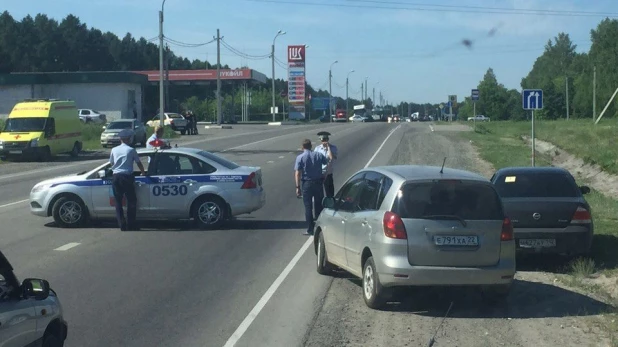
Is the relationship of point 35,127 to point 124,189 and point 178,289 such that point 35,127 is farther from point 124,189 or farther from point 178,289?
point 178,289

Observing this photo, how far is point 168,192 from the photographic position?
16391mm

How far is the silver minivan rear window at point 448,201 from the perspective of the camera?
976cm

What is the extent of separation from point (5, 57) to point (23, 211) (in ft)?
342

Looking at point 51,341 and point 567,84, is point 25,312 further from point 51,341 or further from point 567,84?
point 567,84

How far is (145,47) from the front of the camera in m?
145

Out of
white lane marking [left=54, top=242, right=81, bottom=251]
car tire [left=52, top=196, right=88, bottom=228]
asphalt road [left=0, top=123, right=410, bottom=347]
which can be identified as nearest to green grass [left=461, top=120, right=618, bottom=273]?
asphalt road [left=0, top=123, right=410, bottom=347]

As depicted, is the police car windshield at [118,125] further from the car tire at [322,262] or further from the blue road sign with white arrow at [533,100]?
the car tire at [322,262]

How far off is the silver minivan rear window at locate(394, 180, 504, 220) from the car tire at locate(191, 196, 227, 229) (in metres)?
7.17

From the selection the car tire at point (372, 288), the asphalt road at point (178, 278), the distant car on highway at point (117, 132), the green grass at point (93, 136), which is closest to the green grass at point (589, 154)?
the car tire at point (372, 288)

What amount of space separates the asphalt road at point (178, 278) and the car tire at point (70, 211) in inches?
13.8

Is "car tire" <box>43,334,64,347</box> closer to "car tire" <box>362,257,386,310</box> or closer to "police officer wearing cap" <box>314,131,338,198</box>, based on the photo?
"car tire" <box>362,257,386,310</box>

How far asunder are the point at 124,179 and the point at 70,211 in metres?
1.50

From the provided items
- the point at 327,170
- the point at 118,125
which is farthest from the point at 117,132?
the point at 327,170

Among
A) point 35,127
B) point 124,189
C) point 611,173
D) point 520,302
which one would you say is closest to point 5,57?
point 35,127
